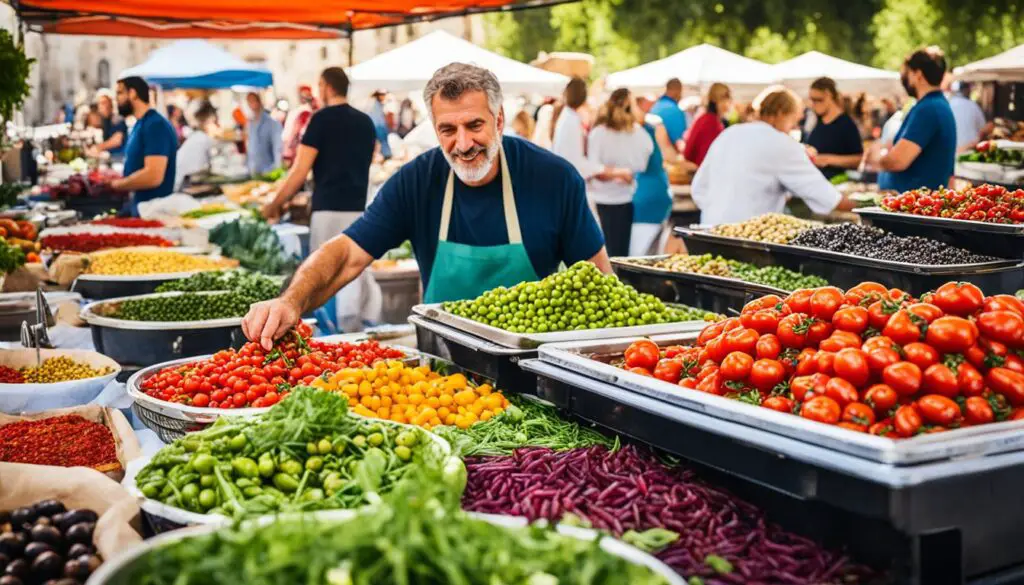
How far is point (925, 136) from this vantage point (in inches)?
294

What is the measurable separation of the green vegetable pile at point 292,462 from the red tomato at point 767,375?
A: 83cm

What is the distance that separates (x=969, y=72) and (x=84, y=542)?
12158 mm

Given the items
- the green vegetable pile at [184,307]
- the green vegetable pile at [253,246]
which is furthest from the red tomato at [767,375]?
the green vegetable pile at [253,246]

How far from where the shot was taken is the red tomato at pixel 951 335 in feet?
8.46

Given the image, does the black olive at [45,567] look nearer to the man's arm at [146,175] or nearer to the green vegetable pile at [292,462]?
the green vegetable pile at [292,462]

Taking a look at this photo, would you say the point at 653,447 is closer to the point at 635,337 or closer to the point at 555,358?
the point at 555,358

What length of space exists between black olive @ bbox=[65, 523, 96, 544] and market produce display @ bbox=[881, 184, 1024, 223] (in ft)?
14.7

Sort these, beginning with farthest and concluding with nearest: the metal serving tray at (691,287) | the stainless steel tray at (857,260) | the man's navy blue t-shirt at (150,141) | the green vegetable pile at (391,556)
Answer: the man's navy blue t-shirt at (150,141), the metal serving tray at (691,287), the stainless steel tray at (857,260), the green vegetable pile at (391,556)

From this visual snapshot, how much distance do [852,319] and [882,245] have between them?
112 inches

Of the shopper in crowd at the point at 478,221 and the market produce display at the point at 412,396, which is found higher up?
the shopper in crowd at the point at 478,221

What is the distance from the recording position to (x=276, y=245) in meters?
7.79

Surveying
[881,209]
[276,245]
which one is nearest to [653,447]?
[881,209]

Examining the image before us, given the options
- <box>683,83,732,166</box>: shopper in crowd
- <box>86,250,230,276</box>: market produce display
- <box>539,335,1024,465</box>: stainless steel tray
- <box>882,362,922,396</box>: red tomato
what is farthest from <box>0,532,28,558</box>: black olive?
<box>683,83,732,166</box>: shopper in crowd

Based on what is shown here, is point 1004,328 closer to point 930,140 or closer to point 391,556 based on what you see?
point 391,556
